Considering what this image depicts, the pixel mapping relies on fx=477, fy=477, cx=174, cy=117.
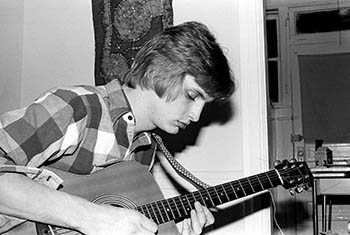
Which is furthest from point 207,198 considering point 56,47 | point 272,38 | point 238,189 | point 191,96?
point 272,38

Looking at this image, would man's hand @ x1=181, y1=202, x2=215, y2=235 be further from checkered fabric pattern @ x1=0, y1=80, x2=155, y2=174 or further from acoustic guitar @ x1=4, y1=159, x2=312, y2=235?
checkered fabric pattern @ x1=0, y1=80, x2=155, y2=174

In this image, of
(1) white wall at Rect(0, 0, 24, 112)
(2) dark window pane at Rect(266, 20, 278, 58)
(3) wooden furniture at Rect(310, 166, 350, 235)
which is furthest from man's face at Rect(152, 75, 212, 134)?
(2) dark window pane at Rect(266, 20, 278, 58)

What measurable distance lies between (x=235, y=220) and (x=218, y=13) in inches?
33.7

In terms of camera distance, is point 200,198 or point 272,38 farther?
point 272,38

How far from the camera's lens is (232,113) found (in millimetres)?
1942

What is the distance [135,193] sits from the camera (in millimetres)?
1226

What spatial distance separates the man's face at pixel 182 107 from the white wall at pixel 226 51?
661mm

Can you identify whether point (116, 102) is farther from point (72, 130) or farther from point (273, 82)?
point (273, 82)

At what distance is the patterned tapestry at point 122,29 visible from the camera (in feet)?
6.64

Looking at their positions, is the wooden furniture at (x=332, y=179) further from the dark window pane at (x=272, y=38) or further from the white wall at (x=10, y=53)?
the dark window pane at (x=272, y=38)

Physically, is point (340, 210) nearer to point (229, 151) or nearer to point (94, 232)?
point (229, 151)

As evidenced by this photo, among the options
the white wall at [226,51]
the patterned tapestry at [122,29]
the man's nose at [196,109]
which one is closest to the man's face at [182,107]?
the man's nose at [196,109]

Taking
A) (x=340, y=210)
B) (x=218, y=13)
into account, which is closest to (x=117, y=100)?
(x=218, y=13)

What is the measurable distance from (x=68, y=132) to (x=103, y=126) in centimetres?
12
